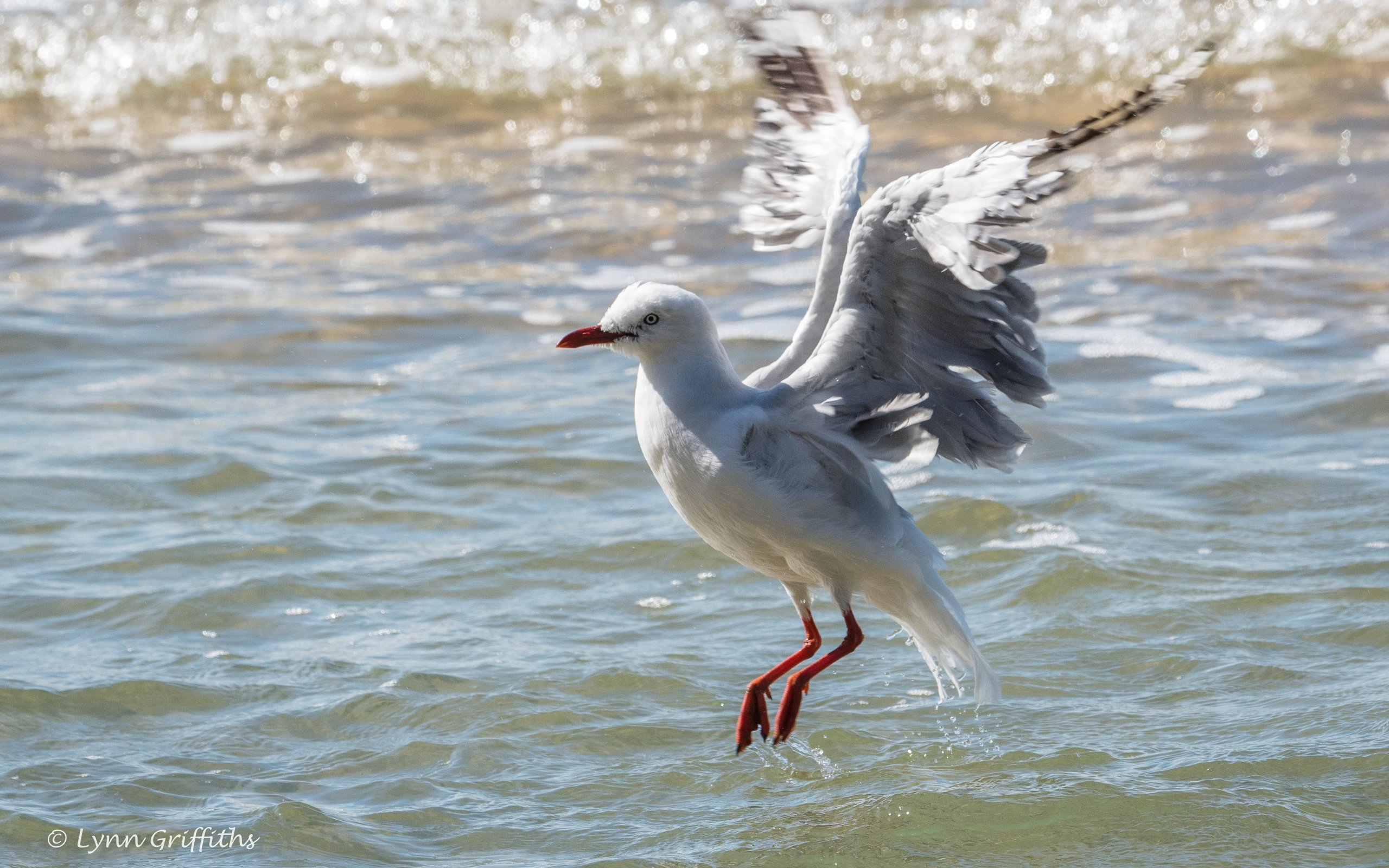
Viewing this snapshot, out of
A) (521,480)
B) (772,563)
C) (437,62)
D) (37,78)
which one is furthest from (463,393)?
(37,78)

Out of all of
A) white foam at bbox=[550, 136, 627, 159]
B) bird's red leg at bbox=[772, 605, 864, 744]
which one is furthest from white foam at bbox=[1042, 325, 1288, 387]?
white foam at bbox=[550, 136, 627, 159]

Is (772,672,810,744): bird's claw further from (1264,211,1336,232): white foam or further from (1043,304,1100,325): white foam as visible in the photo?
(1264,211,1336,232): white foam

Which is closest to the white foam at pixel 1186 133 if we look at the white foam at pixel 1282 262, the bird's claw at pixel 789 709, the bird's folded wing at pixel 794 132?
the white foam at pixel 1282 262

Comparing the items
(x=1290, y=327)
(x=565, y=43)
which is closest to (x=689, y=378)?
(x=1290, y=327)

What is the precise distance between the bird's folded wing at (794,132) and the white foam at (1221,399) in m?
3.23

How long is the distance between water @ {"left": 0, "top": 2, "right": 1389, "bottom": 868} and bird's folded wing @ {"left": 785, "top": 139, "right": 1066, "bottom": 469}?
1065 mm

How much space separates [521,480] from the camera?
7.50 m

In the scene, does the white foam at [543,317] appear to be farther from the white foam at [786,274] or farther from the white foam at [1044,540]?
the white foam at [1044,540]

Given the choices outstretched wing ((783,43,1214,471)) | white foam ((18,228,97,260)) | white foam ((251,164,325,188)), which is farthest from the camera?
white foam ((251,164,325,188))

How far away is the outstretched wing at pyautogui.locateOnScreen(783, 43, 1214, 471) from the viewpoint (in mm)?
4074

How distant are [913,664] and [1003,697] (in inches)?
21.7

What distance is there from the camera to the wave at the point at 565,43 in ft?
46.2

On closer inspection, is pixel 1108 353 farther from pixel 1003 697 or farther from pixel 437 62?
Answer: pixel 437 62

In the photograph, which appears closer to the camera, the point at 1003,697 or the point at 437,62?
the point at 1003,697
